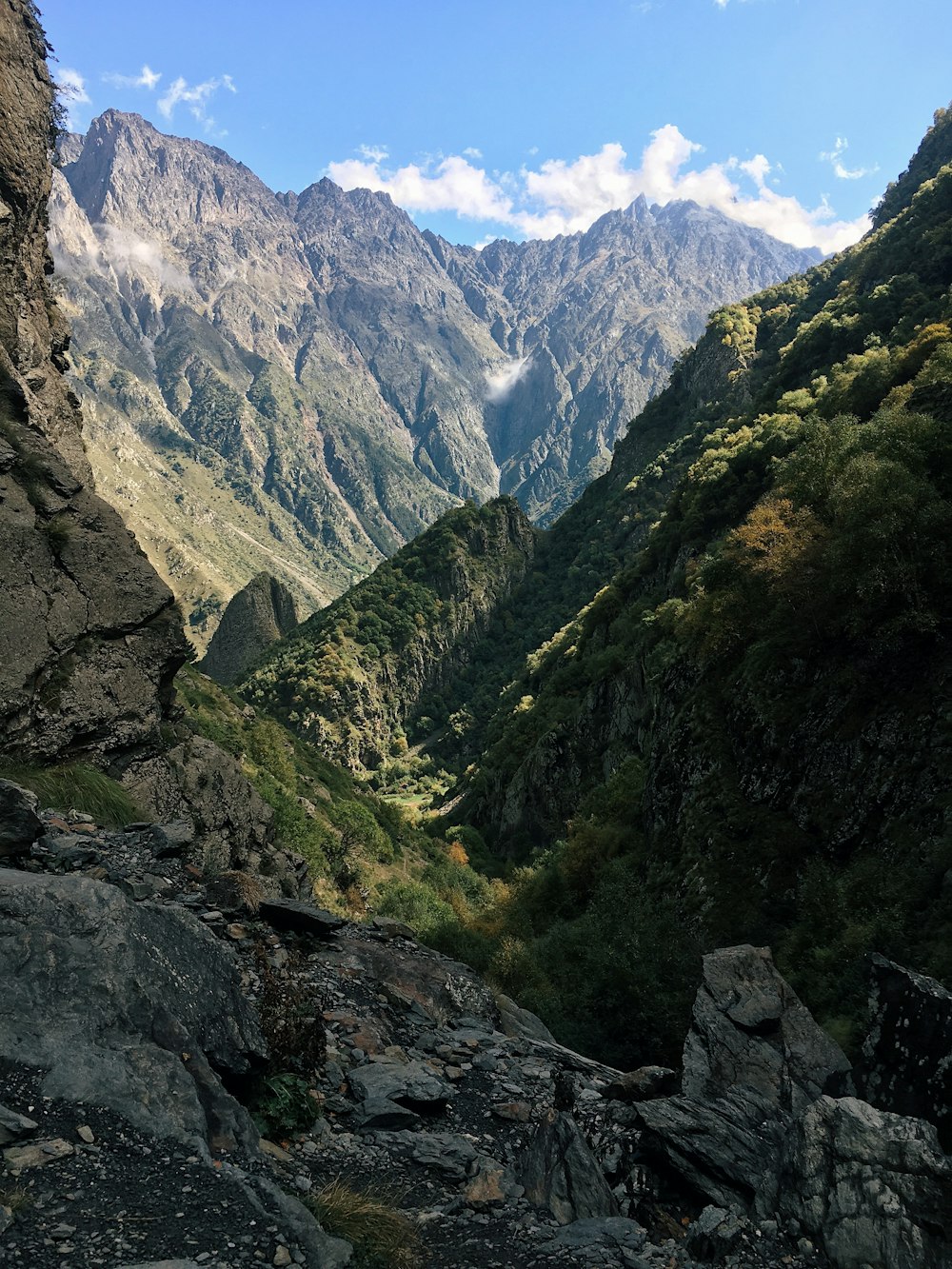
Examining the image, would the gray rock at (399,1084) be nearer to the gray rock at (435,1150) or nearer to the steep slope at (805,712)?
the gray rock at (435,1150)

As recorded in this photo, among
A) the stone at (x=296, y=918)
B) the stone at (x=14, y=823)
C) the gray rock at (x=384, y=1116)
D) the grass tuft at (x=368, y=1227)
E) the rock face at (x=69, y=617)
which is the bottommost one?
the gray rock at (x=384, y=1116)

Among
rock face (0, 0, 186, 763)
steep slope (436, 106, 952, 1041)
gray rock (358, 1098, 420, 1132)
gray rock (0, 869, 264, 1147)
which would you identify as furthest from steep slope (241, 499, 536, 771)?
gray rock (0, 869, 264, 1147)

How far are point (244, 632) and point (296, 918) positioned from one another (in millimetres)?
129415

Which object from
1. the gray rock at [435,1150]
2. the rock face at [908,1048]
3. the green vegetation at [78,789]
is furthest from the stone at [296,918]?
the rock face at [908,1048]

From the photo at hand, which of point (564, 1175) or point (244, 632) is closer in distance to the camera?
point (564, 1175)

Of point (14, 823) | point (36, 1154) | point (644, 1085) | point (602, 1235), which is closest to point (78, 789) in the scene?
point (14, 823)

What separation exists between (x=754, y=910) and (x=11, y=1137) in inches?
792

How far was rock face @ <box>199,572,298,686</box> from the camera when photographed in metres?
134

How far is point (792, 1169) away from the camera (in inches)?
299

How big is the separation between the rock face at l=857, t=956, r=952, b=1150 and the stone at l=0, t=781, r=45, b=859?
11573 mm

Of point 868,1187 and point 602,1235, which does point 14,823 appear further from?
point 868,1187

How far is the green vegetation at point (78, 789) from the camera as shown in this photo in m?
13.2

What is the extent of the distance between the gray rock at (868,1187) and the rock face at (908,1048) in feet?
3.52

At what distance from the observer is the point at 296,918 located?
12.5 m
